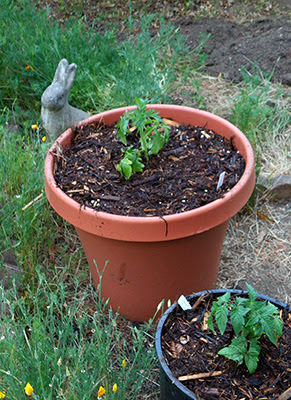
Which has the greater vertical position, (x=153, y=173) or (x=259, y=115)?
(x=153, y=173)

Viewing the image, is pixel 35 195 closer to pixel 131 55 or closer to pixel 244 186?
pixel 244 186

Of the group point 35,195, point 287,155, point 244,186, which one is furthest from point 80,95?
point 244,186

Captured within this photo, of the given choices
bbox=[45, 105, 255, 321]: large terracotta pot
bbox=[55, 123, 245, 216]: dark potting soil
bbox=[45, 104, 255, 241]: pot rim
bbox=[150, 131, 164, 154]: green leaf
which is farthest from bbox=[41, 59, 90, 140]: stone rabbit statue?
bbox=[150, 131, 164, 154]: green leaf

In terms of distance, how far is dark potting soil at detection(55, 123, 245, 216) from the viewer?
213cm

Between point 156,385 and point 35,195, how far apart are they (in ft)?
3.70

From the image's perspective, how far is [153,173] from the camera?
2.28 meters

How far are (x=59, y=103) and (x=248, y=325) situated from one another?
1849 millimetres

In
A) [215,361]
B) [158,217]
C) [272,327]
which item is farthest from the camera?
[158,217]

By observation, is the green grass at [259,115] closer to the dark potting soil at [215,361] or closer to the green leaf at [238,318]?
the dark potting soil at [215,361]

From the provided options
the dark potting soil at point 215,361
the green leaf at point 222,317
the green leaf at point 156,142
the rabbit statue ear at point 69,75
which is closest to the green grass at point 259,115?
the green leaf at point 156,142

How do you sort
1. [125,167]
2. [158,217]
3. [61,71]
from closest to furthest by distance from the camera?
[158,217], [125,167], [61,71]

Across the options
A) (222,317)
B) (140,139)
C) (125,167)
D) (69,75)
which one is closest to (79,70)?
(69,75)

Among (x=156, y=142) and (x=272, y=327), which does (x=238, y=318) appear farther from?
(x=156, y=142)

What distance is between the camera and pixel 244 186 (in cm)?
215
